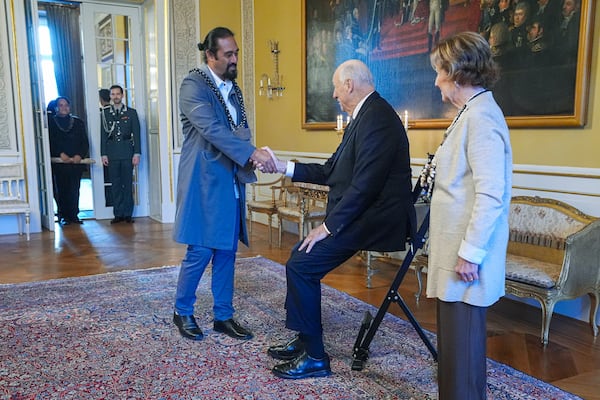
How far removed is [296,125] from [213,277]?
11.3 feet

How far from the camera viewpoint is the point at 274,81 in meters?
6.33

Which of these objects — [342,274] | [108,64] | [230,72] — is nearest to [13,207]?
[108,64]

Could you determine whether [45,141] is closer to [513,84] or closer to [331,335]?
[331,335]

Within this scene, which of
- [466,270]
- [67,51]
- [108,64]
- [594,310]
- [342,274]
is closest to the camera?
[466,270]

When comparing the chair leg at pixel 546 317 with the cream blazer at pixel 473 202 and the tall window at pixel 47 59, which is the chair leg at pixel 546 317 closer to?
the cream blazer at pixel 473 202

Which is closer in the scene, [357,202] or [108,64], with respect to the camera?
[357,202]

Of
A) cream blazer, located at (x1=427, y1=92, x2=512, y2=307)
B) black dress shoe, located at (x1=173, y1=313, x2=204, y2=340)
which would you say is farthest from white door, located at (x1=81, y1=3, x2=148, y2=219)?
cream blazer, located at (x1=427, y1=92, x2=512, y2=307)

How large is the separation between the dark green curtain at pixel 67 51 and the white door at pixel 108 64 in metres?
3.06

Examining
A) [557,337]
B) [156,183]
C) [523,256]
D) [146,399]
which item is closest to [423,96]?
[523,256]

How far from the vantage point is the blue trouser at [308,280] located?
2.19 m

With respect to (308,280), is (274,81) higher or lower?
higher

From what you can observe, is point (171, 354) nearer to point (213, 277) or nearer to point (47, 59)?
point (213, 277)

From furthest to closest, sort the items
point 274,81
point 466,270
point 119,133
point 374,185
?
point 119,133
point 274,81
point 374,185
point 466,270

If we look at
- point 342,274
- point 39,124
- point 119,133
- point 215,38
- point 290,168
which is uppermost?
point 215,38
